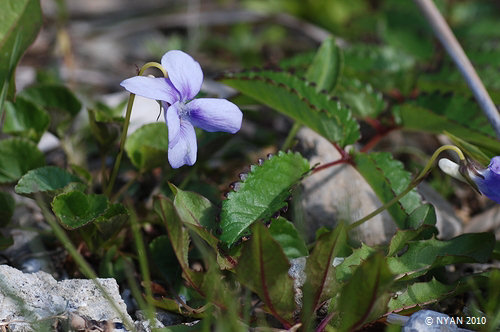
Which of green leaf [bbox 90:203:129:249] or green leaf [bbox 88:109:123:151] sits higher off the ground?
green leaf [bbox 88:109:123:151]

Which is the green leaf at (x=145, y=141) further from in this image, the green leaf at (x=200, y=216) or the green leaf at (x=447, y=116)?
the green leaf at (x=447, y=116)

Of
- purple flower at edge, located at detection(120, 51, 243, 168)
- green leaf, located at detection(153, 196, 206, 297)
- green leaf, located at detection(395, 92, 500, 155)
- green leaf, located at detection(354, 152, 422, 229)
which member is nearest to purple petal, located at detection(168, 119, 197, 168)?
purple flower at edge, located at detection(120, 51, 243, 168)

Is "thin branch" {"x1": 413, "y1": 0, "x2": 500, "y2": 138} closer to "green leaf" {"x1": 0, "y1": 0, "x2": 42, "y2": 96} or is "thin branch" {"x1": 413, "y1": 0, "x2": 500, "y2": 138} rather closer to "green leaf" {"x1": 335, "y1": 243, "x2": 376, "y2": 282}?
"green leaf" {"x1": 335, "y1": 243, "x2": 376, "y2": 282}

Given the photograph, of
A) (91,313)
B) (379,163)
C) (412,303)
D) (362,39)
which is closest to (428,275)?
(412,303)

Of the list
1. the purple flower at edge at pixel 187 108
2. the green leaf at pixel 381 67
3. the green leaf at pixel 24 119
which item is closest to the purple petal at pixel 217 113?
the purple flower at edge at pixel 187 108

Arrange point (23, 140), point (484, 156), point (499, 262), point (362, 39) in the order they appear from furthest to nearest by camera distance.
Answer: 1. point (362, 39)
2. point (499, 262)
3. point (23, 140)
4. point (484, 156)

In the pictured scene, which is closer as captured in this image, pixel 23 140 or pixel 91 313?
pixel 91 313

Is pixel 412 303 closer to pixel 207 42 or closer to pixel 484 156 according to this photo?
pixel 484 156
